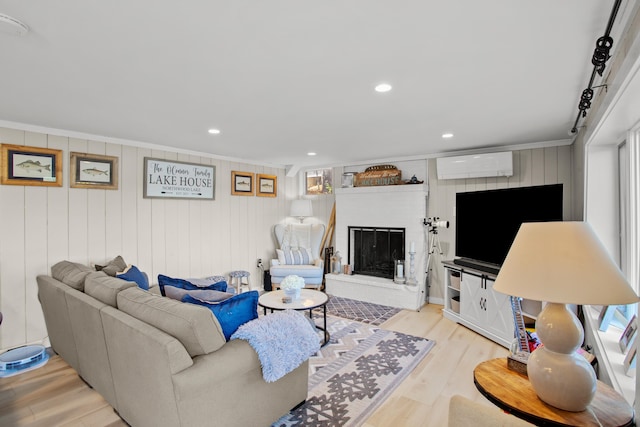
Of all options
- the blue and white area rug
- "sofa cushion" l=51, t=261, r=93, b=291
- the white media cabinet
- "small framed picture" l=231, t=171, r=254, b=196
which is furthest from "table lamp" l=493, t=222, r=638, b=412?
"small framed picture" l=231, t=171, r=254, b=196

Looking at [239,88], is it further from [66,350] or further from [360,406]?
[66,350]

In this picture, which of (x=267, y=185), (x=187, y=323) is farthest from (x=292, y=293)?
(x=267, y=185)

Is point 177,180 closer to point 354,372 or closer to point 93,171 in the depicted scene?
point 93,171

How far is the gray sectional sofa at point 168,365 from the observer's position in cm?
165

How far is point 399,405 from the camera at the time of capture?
2.36m

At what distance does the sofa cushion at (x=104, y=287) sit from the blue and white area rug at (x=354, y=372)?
1414 mm

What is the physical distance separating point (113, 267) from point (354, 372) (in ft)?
8.56

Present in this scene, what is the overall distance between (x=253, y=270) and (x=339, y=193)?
Answer: 1.97 m

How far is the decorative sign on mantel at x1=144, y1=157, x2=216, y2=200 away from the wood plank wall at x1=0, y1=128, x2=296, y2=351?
0.09 m

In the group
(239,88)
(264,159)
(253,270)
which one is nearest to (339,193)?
(264,159)

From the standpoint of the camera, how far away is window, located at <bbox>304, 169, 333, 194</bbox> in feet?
19.8

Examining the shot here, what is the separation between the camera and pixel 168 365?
1.61m

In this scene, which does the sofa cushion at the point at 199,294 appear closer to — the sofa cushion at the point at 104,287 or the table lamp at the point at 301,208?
the sofa cushion at the point at 104,287

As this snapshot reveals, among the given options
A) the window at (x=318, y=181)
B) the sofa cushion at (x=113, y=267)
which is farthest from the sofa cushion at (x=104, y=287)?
the window at (x=318, y=181)
